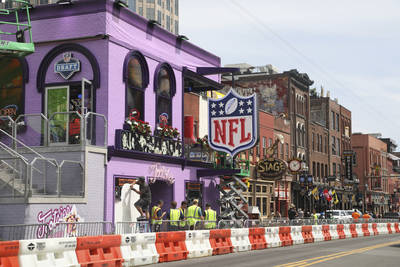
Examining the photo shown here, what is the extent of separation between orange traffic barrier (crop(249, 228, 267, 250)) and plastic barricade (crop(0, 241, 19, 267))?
10.8m

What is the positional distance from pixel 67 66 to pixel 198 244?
979cm

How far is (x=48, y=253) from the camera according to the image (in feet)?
41.3

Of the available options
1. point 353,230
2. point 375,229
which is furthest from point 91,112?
point 375,229

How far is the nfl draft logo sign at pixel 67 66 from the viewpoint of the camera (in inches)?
943

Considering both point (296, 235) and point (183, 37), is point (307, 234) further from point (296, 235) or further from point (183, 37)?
point (183, 37)

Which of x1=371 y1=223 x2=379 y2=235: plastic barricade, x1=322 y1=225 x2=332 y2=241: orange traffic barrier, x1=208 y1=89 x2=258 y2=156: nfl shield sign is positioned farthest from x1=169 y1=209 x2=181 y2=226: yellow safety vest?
x1=371 y1=223 x2=379 y2=235: plastic barricade

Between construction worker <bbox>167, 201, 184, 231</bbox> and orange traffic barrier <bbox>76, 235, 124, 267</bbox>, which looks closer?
orange traffic barrier <bbox>76, 235, 124, 267</bbox>

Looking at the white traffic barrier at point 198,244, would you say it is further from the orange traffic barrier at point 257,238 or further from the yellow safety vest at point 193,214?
the orange traffic barrier at point 257,238

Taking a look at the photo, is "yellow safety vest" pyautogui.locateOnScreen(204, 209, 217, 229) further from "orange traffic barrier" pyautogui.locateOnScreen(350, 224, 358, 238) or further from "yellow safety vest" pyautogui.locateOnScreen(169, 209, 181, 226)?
"orange traffic barrier" pyautogui.locateOnScreen(350, 224, 358, 238)

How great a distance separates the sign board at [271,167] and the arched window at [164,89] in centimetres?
1620

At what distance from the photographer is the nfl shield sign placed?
30406 mm

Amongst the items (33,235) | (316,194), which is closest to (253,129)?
(33,235)

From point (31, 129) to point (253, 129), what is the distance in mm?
12149

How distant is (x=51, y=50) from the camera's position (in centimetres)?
2422
